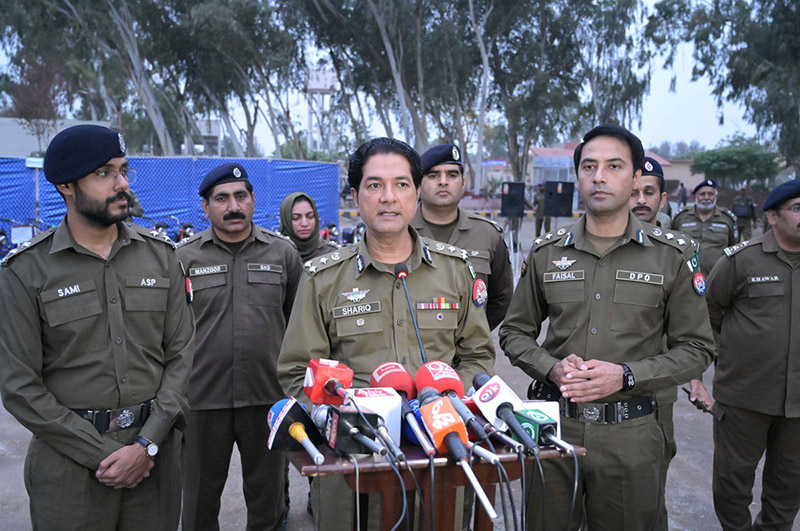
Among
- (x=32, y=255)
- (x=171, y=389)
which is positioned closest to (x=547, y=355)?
(x=171, y=389)

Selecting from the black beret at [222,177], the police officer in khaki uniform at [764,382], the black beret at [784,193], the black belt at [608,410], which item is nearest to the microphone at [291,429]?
the black belt at [608,410]

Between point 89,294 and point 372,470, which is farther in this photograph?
point 89,294

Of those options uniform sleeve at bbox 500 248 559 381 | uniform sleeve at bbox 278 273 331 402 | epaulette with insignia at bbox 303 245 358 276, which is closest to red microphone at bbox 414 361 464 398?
uniform sleeve at bbox 278 273 331 402

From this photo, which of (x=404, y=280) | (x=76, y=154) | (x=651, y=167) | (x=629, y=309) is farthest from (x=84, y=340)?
(x=651, y=167)

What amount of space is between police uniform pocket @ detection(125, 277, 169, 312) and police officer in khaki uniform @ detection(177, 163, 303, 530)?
87cm

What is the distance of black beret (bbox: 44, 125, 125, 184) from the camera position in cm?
269

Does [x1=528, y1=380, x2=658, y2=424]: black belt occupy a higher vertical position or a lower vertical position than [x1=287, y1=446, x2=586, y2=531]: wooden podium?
lower

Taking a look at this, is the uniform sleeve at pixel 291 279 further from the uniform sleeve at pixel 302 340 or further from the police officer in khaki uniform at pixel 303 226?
the uniform sleeve at pixel 302 340

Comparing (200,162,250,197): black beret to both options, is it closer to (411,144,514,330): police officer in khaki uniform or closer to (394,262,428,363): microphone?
Answer: (411,144,514,330): police officer in khaki uniform

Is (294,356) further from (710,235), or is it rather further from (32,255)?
(710,235)

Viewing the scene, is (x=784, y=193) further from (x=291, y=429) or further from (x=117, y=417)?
(x=117, y=417)

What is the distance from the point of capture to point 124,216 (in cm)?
279

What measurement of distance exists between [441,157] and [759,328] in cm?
221

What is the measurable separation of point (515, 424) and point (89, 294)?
191cm
